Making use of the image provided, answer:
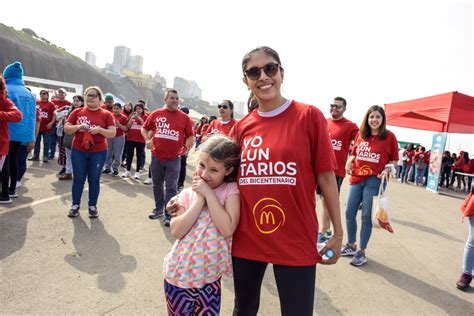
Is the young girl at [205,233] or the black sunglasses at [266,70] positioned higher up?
the black sunglasses at [266,70]

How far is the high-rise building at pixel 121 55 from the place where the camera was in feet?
512

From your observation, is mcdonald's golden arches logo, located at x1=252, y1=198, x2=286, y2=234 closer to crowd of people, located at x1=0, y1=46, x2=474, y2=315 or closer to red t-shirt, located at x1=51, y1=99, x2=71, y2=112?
crowd of people, located at x1=0, y1=46, x2=474, y2=315

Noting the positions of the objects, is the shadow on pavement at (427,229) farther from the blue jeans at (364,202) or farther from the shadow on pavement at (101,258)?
the shadow on pavement at (101,258)

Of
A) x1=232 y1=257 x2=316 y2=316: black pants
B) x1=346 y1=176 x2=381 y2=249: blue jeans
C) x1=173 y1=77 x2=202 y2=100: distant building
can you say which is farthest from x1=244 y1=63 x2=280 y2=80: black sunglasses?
x1=173 y1=77 x2=202 y2=100: distant building

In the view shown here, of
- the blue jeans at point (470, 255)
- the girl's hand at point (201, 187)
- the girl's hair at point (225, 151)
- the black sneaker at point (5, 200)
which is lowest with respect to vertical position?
the black sneaker at point (5, 200)

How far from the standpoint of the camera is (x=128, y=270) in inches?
130

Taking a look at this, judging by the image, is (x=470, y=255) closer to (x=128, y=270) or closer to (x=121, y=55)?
(x=128, y=270)

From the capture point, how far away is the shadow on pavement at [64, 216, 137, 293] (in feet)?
10.0

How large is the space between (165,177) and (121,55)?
170 m

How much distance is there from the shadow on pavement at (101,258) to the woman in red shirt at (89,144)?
60 cm

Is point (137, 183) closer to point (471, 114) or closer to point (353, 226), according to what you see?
point (353, 226)

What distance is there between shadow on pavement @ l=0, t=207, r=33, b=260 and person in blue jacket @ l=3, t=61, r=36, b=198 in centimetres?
96

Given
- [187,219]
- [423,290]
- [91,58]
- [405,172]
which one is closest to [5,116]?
[187,219]

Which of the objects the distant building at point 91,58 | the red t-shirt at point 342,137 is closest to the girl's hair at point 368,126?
the red t-shirt at point 342,137
